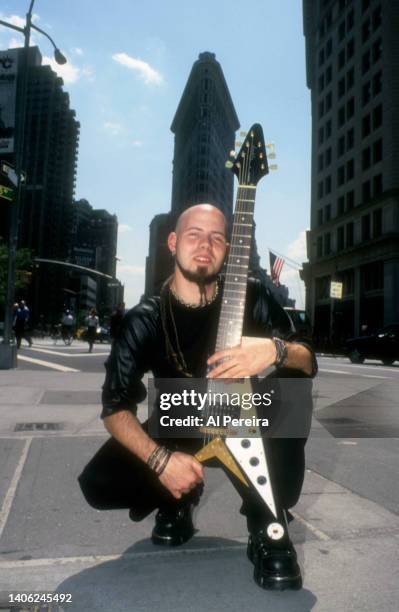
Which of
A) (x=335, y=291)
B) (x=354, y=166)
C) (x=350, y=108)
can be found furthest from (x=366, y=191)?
(x=335, y=291)

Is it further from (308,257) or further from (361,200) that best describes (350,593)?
(308,257)

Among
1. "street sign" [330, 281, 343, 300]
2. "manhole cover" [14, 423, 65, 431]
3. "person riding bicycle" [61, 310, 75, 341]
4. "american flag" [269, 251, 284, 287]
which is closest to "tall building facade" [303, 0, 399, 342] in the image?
"street sign" [330, 281, 343, 300]

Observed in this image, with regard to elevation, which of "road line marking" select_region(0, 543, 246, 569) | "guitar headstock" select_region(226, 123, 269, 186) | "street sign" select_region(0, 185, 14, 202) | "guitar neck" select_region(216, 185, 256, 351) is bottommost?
"road line marking" select_region(0, 543, 246, 569)

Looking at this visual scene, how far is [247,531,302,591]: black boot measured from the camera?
1949mm

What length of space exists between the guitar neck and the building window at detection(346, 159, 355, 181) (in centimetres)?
4359

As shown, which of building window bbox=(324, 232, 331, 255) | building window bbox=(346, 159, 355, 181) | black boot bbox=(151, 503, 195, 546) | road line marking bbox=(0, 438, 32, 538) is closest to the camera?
black boot bbox=(151, 503, 195, 546)

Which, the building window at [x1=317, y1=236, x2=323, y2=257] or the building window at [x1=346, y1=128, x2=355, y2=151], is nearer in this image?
the building window at [x1=346, y1=128, x2=355, y2=151]

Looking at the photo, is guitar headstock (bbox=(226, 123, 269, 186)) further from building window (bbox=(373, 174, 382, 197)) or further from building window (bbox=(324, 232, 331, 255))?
building window (bbox=(324, 232, 331, 255))

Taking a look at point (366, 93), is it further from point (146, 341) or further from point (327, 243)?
point (146, 341)

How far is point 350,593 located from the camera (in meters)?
1.98

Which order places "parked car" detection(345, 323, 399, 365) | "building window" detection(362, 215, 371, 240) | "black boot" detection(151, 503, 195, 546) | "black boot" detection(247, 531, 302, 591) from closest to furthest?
"black boot" detection(247, 531, 302, 591) → "black boot" detection(151, 503, 195, 546) → "parked car" detection(345, 323, 399, 365) → "building window" detection(362, 215, 371, 240)

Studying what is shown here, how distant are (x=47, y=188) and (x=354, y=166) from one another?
125 metres

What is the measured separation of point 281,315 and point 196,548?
3.97ft

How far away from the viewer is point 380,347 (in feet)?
66.5
